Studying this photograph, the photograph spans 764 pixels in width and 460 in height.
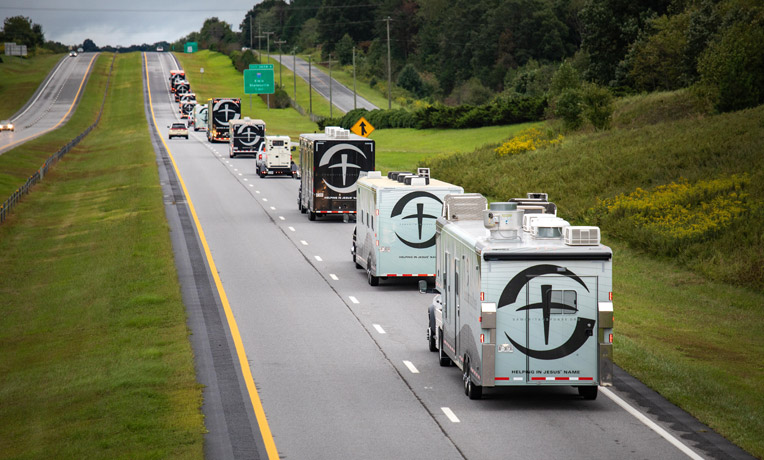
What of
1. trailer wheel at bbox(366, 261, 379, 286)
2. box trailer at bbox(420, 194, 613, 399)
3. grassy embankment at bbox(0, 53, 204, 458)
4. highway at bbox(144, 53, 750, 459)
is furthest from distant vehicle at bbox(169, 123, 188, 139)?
box trailer at bbox(420, 194, 613, 399)

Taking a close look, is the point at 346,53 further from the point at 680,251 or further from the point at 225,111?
the point at 680,251

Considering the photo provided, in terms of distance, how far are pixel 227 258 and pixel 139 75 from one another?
15125 centimetres

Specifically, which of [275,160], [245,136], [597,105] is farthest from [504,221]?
[245,136]

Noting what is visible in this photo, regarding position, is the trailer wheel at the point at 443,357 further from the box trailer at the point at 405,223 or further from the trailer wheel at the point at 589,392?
the box trailer at the point at 405,223

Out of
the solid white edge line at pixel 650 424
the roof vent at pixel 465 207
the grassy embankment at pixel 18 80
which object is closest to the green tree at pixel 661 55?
the roof vent at pixel 465 207

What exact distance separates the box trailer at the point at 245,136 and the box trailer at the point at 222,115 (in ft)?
43.2

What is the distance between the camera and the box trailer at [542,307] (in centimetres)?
1559

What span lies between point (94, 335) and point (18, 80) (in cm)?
15647

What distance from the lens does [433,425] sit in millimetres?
15367

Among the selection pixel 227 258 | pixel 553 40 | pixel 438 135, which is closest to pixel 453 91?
pixel 553 40

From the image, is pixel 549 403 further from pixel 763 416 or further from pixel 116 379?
pixel 116 379

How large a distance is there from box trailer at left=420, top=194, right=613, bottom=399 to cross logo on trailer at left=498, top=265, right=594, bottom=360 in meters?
0.01

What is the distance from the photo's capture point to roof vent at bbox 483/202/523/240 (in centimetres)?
1599

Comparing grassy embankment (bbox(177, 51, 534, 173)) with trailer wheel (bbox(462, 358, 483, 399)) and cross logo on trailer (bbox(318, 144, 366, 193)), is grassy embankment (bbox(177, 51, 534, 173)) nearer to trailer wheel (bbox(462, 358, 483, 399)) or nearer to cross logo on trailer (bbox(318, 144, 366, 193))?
cross logo on trailer (bbox(318, 144, 366, 193))
